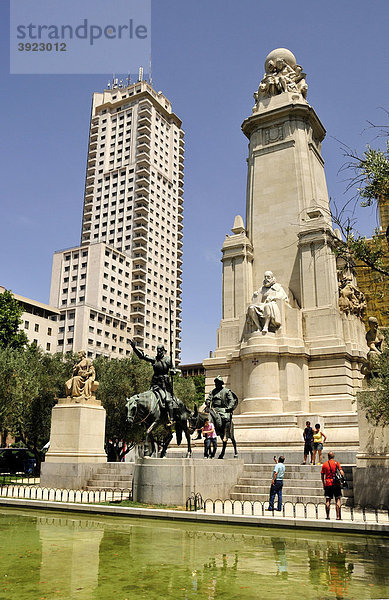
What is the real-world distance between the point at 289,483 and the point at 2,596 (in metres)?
12.6

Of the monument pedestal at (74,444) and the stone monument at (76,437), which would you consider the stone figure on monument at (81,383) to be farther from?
the monument pedestal at (74,444)

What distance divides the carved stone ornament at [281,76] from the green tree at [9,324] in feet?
89.6

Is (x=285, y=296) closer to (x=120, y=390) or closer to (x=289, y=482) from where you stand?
(x=289, y=482)

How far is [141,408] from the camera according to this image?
16.3 metres

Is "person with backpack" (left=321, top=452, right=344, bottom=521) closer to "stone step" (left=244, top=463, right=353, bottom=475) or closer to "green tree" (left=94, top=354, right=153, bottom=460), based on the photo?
"stone step" (left=244, top=463, right=353, bottom=475)

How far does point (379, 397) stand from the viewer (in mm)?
15844

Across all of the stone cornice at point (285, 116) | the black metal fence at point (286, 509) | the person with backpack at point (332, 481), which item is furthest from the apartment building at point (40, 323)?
the person with backpack at point (332, 481)

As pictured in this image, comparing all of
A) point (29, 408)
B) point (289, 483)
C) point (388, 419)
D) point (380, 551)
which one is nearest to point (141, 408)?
point (289, 483)

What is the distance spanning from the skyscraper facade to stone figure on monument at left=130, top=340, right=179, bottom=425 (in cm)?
7899

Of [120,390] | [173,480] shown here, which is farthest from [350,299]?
[120,390]

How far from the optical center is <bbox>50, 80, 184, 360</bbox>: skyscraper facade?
102 meters

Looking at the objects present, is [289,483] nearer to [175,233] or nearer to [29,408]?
[29,408]

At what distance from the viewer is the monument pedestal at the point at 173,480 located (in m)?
15.2

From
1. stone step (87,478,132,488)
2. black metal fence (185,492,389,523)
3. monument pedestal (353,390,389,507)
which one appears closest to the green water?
black metal fence (185,492,389,523)
